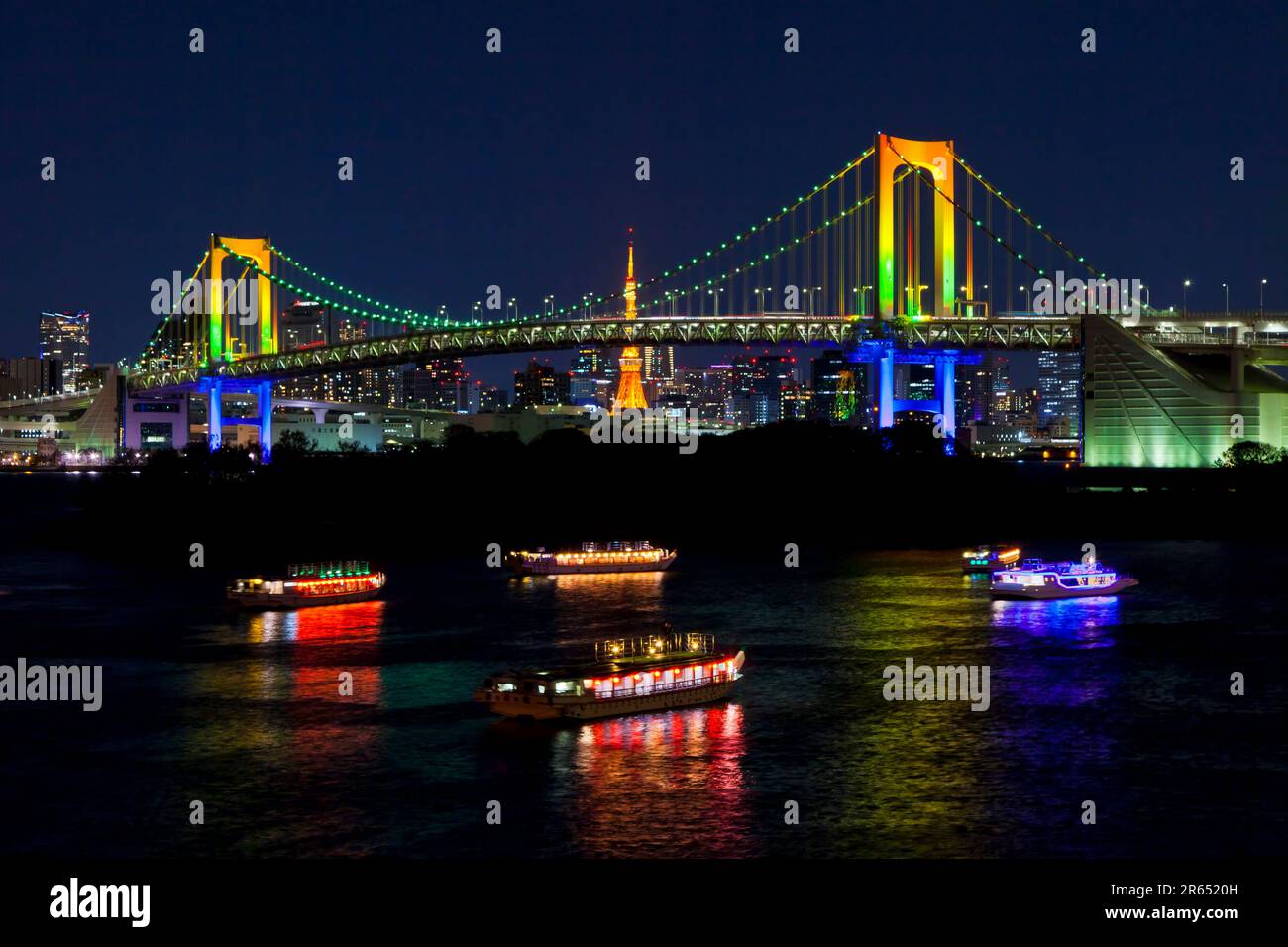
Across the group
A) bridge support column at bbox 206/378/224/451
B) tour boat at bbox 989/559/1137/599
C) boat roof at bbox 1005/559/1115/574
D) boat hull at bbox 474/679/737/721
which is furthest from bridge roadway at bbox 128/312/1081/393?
boat hull at bbox 474/679/737/721

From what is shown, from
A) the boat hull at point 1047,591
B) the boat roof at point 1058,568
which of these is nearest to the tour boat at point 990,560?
the boat roof at point 1058,568


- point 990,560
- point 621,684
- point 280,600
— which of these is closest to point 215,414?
point 280,600

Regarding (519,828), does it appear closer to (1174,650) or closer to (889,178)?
(1174,650)

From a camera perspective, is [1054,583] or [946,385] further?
[946,385]

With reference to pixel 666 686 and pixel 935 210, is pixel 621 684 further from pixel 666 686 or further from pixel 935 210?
pixel 935 210

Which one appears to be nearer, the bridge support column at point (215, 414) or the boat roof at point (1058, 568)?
the boat roof at point (1058, 568)

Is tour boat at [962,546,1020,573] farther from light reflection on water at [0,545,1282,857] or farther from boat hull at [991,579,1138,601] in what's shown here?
light reflection on water at [0,545,1282,857]

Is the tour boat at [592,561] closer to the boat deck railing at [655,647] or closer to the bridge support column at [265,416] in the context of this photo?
the boat deck railing at [655,647]
